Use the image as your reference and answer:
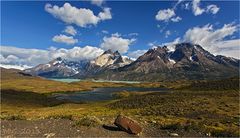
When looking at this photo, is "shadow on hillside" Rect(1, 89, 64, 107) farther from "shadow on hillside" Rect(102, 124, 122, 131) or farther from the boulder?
the boulder

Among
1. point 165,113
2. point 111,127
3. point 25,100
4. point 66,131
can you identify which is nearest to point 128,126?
point 111,127

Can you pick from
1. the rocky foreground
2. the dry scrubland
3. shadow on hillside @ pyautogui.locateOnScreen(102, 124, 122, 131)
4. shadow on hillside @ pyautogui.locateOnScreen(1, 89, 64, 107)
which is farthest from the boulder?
shadow on hillside @ pyautogui.locateOnScreen(1, 89, 64, 107)

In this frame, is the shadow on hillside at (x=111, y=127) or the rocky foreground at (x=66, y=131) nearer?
the rocky foreground at (x=66, y=131)

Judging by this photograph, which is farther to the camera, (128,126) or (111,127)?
(111,127)

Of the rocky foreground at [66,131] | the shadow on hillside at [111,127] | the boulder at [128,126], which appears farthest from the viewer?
the shadow on hillside at [111,127]

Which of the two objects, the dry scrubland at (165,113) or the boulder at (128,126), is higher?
the boulder at (128,126)

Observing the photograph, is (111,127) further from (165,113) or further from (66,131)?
(165,113)

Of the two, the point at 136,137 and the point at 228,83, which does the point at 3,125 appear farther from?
the point at 228,83

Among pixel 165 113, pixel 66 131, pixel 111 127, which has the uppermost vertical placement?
pixel 111 127

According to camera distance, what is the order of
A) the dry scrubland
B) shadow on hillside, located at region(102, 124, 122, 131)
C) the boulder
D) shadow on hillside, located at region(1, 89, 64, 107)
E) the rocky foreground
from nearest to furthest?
the rocky foreground → the boulder → shadow on hillside, located at region(102, 124, 122, 131) → the dry scrubland → shadow on hillside, located at region(1, 89, 64, 107)

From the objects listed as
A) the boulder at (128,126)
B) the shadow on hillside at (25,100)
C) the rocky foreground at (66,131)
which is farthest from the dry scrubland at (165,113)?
the shadow on hillside at (25,100)

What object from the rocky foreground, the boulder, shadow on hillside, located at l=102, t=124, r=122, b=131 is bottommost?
the rocky foreground

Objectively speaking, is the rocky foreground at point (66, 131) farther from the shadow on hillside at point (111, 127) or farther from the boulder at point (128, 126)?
the boulder at point (128, 126)

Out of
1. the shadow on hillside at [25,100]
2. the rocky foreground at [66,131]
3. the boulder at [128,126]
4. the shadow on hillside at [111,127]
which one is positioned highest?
the boulder at [128,126]
